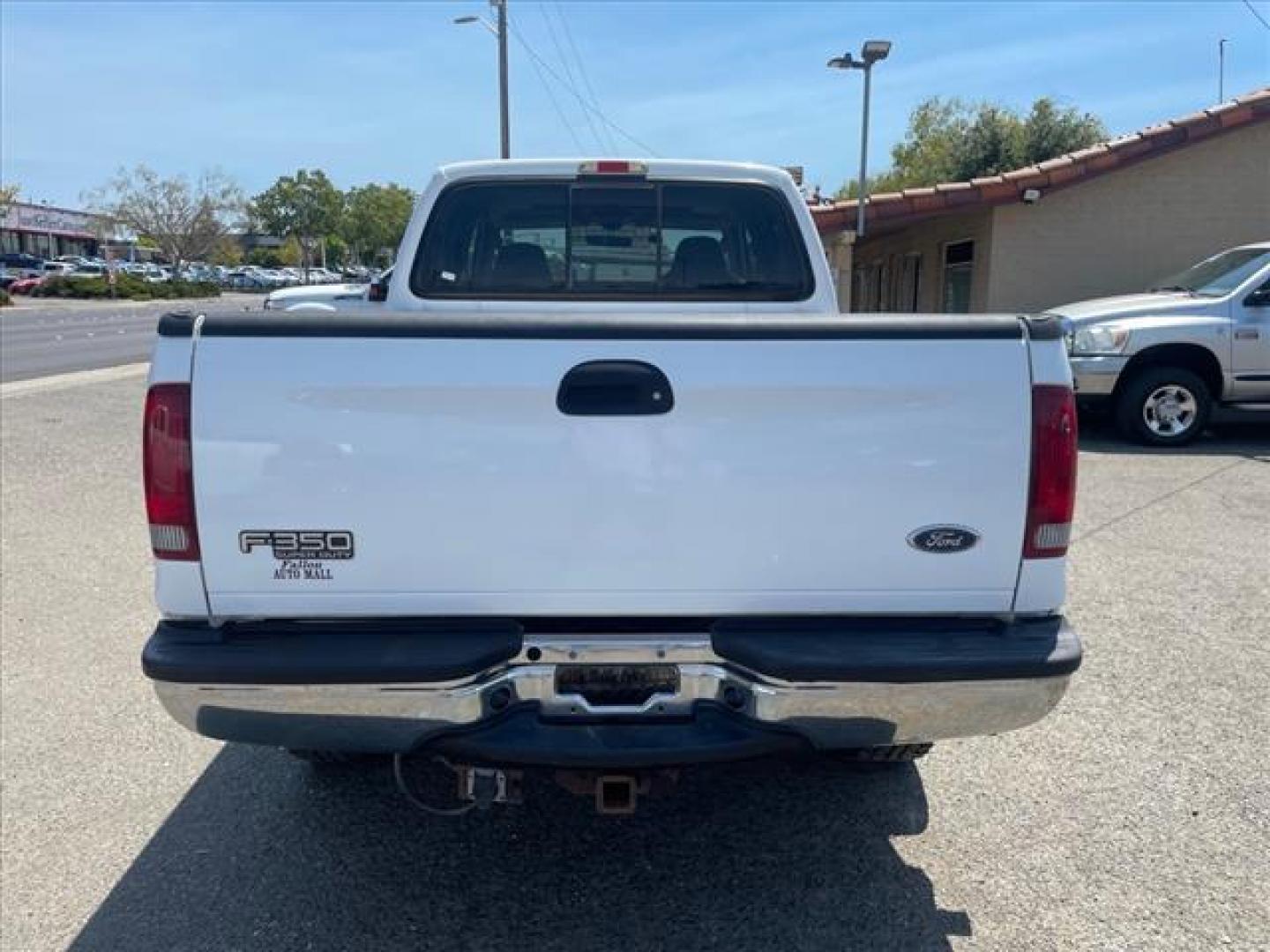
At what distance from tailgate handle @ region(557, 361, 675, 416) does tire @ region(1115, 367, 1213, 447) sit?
8.84 metres

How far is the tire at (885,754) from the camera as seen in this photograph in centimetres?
318

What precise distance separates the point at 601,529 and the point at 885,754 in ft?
4.45

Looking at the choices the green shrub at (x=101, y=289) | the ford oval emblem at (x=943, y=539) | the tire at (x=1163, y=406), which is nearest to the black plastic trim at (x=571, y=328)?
the ford oval emblem at (x=943, y=539)

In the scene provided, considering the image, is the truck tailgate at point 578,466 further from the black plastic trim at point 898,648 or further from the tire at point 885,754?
the tire at point 885,754

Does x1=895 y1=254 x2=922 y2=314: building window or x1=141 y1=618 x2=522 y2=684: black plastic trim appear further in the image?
→ x1=895 y1=254 x2=922 y2=314: building window

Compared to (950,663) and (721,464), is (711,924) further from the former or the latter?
(721,464)

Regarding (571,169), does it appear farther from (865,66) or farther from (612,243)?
(865,66)

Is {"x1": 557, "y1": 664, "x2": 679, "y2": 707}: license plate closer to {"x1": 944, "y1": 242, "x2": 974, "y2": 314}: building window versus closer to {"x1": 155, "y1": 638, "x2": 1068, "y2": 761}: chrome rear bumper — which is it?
{"x1": 155, "y1": 638, "x2": 1068, "y2": 761}: chrome rear bumper

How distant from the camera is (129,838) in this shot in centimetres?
336

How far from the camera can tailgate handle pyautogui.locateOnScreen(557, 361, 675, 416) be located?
2510 millimetres

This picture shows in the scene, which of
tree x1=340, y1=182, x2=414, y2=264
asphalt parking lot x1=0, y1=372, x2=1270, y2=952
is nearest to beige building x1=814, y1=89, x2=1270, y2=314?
asphalt parking lot x1=0, y1=372, x2=1270, y2=952

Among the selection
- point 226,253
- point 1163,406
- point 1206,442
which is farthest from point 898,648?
point 226,253

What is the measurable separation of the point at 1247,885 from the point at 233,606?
2.99 meters

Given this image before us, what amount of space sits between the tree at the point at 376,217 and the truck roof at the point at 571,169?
8905cm
